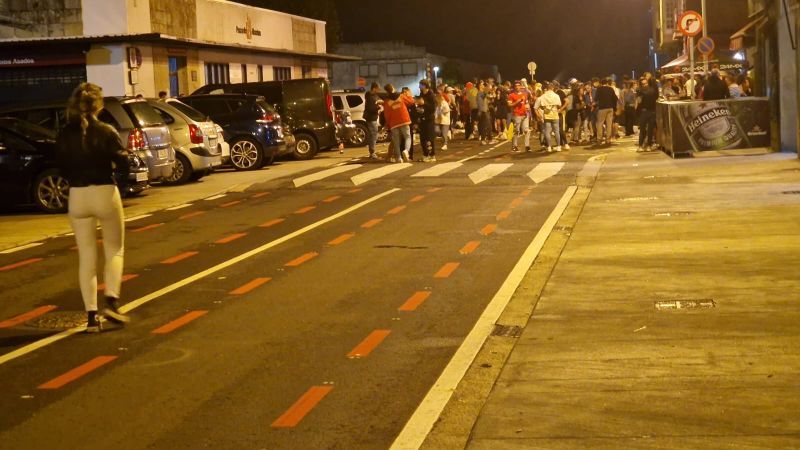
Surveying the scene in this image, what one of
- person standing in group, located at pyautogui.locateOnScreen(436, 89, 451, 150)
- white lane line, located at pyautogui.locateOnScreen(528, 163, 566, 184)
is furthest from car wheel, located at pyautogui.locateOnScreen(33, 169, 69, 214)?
person standing in group, located at pyautogui.locateOnScreen(436, 89, 451, 150)

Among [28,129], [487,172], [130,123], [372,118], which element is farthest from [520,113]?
[28,129]

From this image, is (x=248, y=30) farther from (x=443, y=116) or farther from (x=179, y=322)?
(x=179, y=322)

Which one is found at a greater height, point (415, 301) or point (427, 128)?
point (427, 128)

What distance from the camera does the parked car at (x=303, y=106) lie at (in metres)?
32.7

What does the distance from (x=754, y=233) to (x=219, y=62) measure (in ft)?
104

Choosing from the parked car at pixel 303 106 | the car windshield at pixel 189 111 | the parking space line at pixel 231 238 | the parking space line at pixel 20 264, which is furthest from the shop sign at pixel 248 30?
the parking space line at pixel 20 264

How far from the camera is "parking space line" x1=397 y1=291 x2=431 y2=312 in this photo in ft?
34.8

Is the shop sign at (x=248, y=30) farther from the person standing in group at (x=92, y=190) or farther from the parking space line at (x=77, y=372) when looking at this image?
the parking space line at (x=77, y=372)

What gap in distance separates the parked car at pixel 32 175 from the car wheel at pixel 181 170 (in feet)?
14.0

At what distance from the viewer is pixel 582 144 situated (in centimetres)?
3409

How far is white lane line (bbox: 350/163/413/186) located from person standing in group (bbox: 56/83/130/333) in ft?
42.0

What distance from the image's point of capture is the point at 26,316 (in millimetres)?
10906

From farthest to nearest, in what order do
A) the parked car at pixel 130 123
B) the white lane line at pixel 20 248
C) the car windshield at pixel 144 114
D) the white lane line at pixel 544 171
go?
1. the white lane line at pixel 544 171
2. the car windshield at pixel 144 114
3. the parked car at pixel 130 123
4. the white lane line at pixel 20 248

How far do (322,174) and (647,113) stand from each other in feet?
27.5
